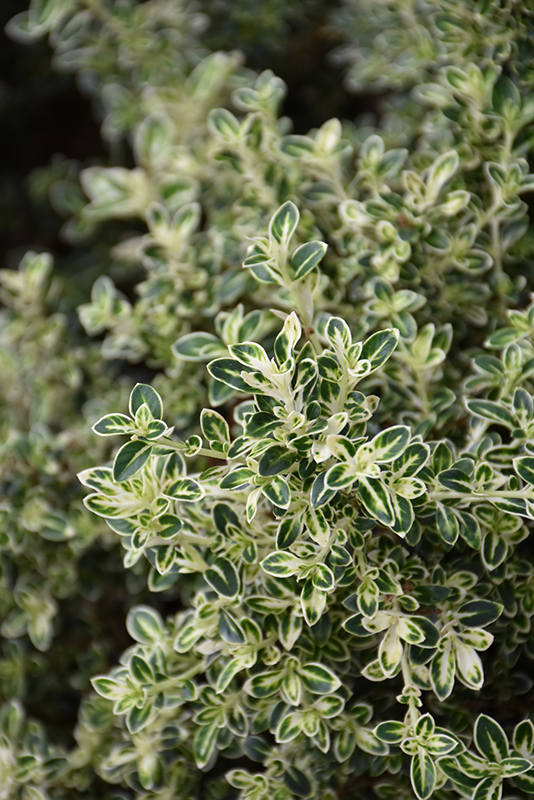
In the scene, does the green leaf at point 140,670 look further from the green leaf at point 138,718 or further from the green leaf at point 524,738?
the green leaf at point 524,738

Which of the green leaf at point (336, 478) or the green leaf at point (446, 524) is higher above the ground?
the green leaf at point (336, 478)

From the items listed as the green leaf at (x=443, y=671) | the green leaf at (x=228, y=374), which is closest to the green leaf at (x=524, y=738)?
the green leaf at (x=443, y=671)

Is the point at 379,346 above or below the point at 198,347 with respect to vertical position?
above

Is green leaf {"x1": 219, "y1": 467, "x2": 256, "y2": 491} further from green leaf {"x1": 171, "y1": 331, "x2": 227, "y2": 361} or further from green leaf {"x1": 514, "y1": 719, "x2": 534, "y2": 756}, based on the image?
green leaf {"x1": 514, "y1": 719, "x2": 534, "y2": 756}

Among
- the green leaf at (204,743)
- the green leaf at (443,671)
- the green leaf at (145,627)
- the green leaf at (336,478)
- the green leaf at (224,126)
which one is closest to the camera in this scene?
the green leaf at (336,478)

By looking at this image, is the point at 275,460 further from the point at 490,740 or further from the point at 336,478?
the point at 490,740

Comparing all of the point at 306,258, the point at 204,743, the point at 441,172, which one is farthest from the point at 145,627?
the point at 441,172

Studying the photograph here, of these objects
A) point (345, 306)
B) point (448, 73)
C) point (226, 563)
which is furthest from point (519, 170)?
point (226, 563)

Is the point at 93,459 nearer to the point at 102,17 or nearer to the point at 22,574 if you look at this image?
the point at 22,574
